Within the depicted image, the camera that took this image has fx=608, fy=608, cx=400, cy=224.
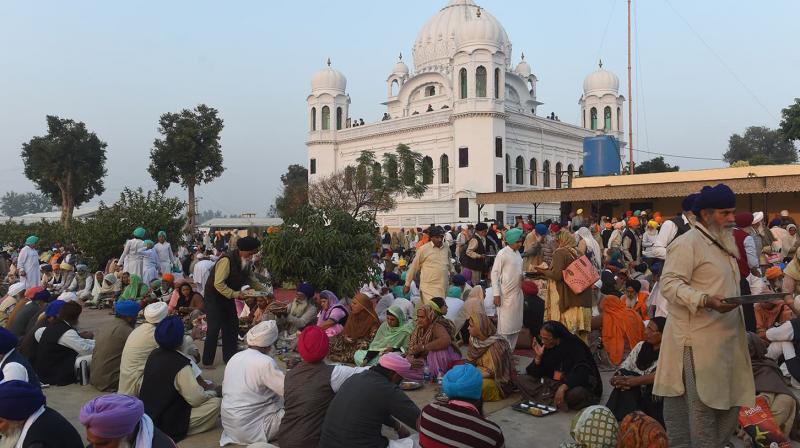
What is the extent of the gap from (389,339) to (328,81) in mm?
39386

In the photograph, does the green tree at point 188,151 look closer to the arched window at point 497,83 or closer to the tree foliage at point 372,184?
the tree foliage at point 372,184

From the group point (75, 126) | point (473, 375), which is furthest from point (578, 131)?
point (473, 375)

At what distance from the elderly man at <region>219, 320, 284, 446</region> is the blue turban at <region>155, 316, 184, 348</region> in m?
0.42

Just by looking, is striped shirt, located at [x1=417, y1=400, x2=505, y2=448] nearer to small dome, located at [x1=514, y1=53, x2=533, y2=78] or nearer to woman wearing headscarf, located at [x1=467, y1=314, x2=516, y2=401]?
woman wearing headscarf, located at [x1=467, y1=314, x2=516, y2=401]

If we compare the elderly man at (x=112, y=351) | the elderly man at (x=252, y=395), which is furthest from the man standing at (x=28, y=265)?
the elderly man at (x=252, y=395)

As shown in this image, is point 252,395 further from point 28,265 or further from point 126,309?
point 28,265

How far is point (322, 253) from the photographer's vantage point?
28.6 ft

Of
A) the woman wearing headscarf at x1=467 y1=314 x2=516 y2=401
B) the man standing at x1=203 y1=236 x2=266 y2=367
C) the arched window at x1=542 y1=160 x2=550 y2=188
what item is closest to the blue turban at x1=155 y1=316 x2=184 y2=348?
the man standing at x1=203 y1=236 x2=266 y2=367

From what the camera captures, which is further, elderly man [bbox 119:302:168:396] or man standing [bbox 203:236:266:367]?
man standing [bbox 203:236:266:367]

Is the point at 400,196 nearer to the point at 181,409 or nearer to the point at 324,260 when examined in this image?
the point at 324,260

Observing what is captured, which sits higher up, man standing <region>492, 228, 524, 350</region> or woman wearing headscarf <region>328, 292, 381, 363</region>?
man standing <region>492, 228, 524, 350</region>

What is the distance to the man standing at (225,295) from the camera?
6469 mm

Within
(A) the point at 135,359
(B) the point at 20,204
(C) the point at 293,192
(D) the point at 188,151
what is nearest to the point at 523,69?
(C) the point at 293,192

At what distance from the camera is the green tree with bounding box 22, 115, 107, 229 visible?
3247cm
